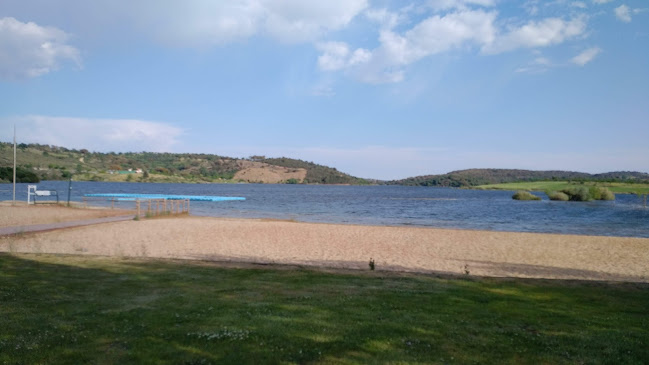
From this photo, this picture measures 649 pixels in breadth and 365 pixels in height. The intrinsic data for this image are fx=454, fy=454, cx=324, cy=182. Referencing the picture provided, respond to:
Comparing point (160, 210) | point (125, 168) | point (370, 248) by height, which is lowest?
point (160, 210)

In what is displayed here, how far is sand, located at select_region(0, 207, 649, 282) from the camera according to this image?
524 inches

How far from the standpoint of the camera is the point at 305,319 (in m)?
5.72

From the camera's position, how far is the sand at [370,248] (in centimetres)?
1331

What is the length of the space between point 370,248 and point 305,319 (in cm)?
1185

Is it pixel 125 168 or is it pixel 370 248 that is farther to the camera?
pixel 125 168

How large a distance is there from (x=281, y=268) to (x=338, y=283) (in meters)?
2.27

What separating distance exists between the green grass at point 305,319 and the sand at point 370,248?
164 inches

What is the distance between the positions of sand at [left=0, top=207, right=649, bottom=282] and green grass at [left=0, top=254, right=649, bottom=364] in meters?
4.16

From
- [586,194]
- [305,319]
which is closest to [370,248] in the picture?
[305,319]

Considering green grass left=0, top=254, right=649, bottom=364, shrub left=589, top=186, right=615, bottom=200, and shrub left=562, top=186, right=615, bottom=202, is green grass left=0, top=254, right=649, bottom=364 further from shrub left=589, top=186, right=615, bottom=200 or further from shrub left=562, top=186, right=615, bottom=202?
shrub left=589, top=186, right=615, bottom=200

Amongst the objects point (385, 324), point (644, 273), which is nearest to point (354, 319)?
point (385, 324)

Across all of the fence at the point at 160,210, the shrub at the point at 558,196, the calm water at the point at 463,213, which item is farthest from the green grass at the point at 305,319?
the shrub at the point at 558,196

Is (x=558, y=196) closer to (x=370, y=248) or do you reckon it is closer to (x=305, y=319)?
(x=370, y=248)

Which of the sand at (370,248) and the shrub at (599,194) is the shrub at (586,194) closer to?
the shrub at (599,194)
